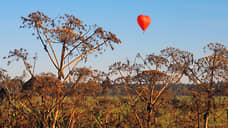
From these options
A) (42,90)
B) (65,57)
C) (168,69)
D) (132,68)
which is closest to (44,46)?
(65,57)

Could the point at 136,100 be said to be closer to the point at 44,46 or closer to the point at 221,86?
the point at 221,86

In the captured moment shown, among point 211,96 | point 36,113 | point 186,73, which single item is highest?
point 186,73

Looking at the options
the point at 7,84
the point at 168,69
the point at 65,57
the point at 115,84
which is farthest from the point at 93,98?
the point at 7,84

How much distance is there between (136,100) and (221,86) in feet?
19.8

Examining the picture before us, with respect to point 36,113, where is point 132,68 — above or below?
above

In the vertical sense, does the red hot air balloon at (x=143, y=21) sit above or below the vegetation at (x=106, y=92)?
above

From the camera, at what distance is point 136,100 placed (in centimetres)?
2347

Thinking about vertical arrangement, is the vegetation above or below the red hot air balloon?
below

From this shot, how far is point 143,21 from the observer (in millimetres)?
28547

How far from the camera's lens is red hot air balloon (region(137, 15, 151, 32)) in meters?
28.4

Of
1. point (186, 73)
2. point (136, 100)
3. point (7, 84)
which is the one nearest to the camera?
point (186, 73)

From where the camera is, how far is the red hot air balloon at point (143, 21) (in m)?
28.4

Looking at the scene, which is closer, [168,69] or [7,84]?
[168,69]

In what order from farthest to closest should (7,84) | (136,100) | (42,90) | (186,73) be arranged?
(7,84), (136,100), (186,73), (42,90)
